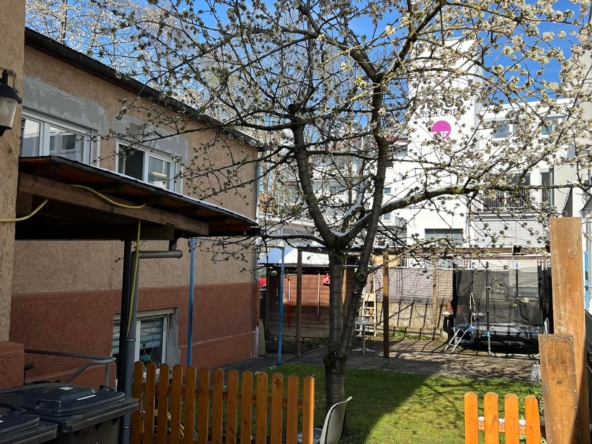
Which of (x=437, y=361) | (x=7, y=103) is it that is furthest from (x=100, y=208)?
(x=437, y=361)

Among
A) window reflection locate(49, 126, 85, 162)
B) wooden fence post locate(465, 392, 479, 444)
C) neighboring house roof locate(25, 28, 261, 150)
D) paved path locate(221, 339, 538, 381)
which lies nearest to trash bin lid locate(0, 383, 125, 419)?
wooden fence post locate(465, 392, 479, 444)

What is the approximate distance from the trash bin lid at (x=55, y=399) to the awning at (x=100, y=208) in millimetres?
1284

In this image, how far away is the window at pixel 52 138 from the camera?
7312 millimetres

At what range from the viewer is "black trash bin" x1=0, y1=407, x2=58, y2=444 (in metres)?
3.01

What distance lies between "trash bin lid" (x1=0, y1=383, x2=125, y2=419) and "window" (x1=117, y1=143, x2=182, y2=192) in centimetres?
554

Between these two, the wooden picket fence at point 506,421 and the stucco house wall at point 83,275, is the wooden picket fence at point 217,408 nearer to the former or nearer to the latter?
the wooden picket fence at point 506,421

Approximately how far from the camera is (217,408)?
19.4ft

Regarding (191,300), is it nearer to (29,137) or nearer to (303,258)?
(29,137)

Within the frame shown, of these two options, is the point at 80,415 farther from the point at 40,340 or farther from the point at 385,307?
the point at 385,307

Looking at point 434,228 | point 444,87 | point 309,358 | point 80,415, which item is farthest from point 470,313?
point 434,228

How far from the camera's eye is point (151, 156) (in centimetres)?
979

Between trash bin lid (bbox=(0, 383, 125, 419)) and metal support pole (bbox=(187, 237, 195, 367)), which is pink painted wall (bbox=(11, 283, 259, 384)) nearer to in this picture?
metal support pole (bbox=(187, 237, 195, 367))

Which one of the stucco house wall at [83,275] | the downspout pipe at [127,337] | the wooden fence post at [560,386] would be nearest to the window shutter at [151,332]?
the stucco house wall at [83,275]

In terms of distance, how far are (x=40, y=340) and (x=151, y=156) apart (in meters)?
3.77
